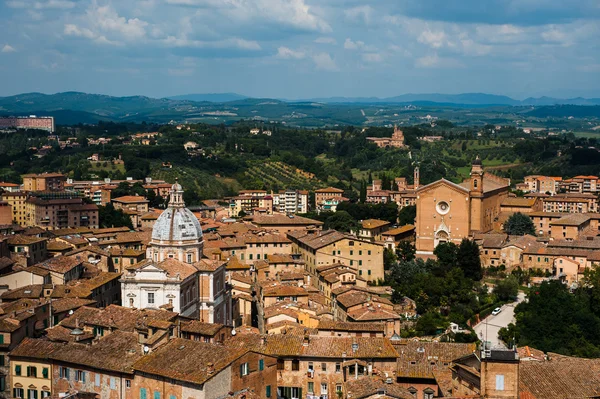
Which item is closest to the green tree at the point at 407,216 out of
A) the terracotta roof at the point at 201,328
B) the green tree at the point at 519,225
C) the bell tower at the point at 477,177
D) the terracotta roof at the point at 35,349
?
the bell tower at the point at 477,177

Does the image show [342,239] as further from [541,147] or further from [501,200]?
[541,147]

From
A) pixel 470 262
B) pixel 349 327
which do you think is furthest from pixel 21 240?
pixel 470 262

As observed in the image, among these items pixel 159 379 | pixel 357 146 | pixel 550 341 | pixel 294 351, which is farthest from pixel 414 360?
pixel 357 146

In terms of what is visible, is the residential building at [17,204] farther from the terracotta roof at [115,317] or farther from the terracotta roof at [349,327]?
the terracotta roof at [349,327]

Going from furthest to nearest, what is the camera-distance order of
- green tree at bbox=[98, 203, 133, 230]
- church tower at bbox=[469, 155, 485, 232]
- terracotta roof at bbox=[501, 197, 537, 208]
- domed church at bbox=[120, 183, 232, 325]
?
green tree at bbox=[98, 203, 133, 230]
terracotta roof at bbox=[501, 197, 537, 208]
church tower at bbox=[469, 155, 485, 232]
domed church at bbox=[120, 183, 232, 325]

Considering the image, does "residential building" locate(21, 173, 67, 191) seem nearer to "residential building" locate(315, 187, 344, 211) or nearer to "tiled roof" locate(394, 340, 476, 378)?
"residential building" locate(315, 187, 344, 211)

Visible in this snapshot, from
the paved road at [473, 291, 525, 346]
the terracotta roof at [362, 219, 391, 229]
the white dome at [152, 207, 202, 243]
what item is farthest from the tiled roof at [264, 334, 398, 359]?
the terracotta roof at [362, 219, 391, 229]

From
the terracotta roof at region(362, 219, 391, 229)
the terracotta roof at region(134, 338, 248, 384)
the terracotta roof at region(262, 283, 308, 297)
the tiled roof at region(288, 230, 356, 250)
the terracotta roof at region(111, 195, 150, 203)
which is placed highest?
the terracotta roof at region(134, 338, 248, 384)
